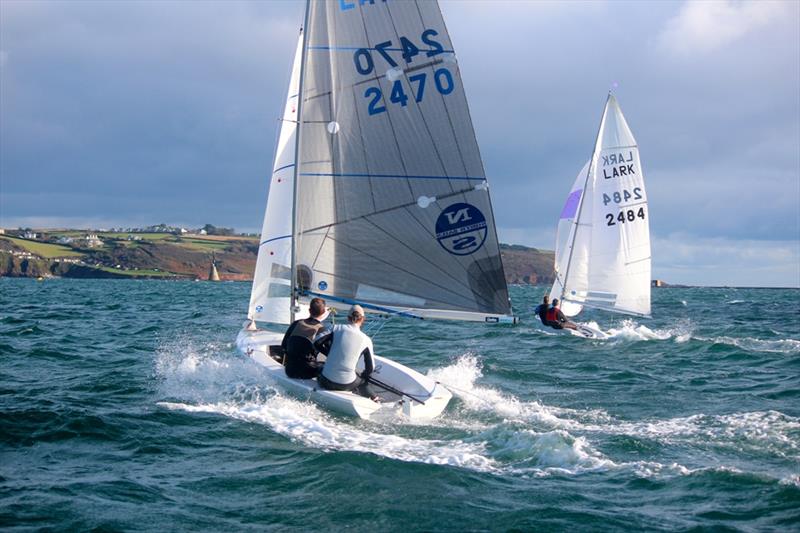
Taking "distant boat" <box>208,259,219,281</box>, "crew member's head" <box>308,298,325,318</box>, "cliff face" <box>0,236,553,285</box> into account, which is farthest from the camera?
"distant boat" <box>208,259,219,281</box>

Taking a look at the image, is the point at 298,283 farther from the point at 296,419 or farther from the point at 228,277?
the point at 228,277

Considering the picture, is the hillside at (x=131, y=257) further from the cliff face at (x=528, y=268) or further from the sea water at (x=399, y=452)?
the sea water at (x=399, y=452)

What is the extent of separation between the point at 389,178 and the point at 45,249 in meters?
130

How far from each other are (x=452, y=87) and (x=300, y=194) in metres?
2.65

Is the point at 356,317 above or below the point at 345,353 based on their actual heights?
above

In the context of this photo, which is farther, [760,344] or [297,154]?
[760,344]

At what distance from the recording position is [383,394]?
10.8 metres

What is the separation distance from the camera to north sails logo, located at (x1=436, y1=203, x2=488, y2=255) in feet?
36.7

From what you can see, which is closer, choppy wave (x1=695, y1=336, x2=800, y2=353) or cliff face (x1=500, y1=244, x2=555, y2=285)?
choppy wave (x1=695, y1=336, x2=800, y2=353)

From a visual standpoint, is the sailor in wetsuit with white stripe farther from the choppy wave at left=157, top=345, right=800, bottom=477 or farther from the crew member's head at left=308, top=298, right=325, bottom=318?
the crew member's head at left=308, top=298, right=325, bottom=318

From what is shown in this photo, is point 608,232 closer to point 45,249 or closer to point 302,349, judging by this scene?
point 302,349

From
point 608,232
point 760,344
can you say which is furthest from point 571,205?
point 760,344

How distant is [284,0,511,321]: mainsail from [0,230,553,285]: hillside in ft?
353

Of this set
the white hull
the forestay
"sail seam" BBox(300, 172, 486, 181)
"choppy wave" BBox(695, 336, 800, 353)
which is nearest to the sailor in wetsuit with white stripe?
the white hull
